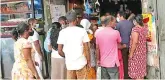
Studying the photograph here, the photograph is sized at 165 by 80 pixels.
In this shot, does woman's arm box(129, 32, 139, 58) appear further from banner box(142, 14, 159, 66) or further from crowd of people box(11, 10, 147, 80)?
banner box(142, 14, 159, 66)

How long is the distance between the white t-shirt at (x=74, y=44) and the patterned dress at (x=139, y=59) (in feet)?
4.25

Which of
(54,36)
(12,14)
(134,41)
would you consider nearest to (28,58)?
(54,36)

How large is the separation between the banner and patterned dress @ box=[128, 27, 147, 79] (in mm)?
138

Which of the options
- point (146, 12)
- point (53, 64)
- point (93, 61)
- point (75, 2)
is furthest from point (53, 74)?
point (75, 2)

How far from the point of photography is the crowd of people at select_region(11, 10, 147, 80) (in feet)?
17.5

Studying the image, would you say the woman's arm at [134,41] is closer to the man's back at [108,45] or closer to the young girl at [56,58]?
the man's back at [108,45]

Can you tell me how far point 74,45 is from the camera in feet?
18.9

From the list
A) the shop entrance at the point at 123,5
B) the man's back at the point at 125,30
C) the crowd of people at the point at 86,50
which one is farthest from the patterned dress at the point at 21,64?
the shop entrance at the point at 123,5

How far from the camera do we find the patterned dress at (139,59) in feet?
21.4

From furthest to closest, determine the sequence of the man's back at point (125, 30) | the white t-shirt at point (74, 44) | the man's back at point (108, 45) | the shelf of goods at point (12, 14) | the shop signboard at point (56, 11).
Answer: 1. the shop signboard at point (56, 11)
2. the shelf of goods at point (12, 14)
3. the man's back at point (125, 30)
4. the man's back at point (108, 45)
5. the white t-shirt at point (74, 44)

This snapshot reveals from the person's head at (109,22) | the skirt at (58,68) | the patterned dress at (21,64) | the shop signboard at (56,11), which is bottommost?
the skirt at (58,68)

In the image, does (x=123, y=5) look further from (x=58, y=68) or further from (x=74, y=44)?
(x=74, y=44)

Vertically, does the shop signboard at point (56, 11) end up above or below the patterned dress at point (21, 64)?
above

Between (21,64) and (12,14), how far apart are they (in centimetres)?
392
